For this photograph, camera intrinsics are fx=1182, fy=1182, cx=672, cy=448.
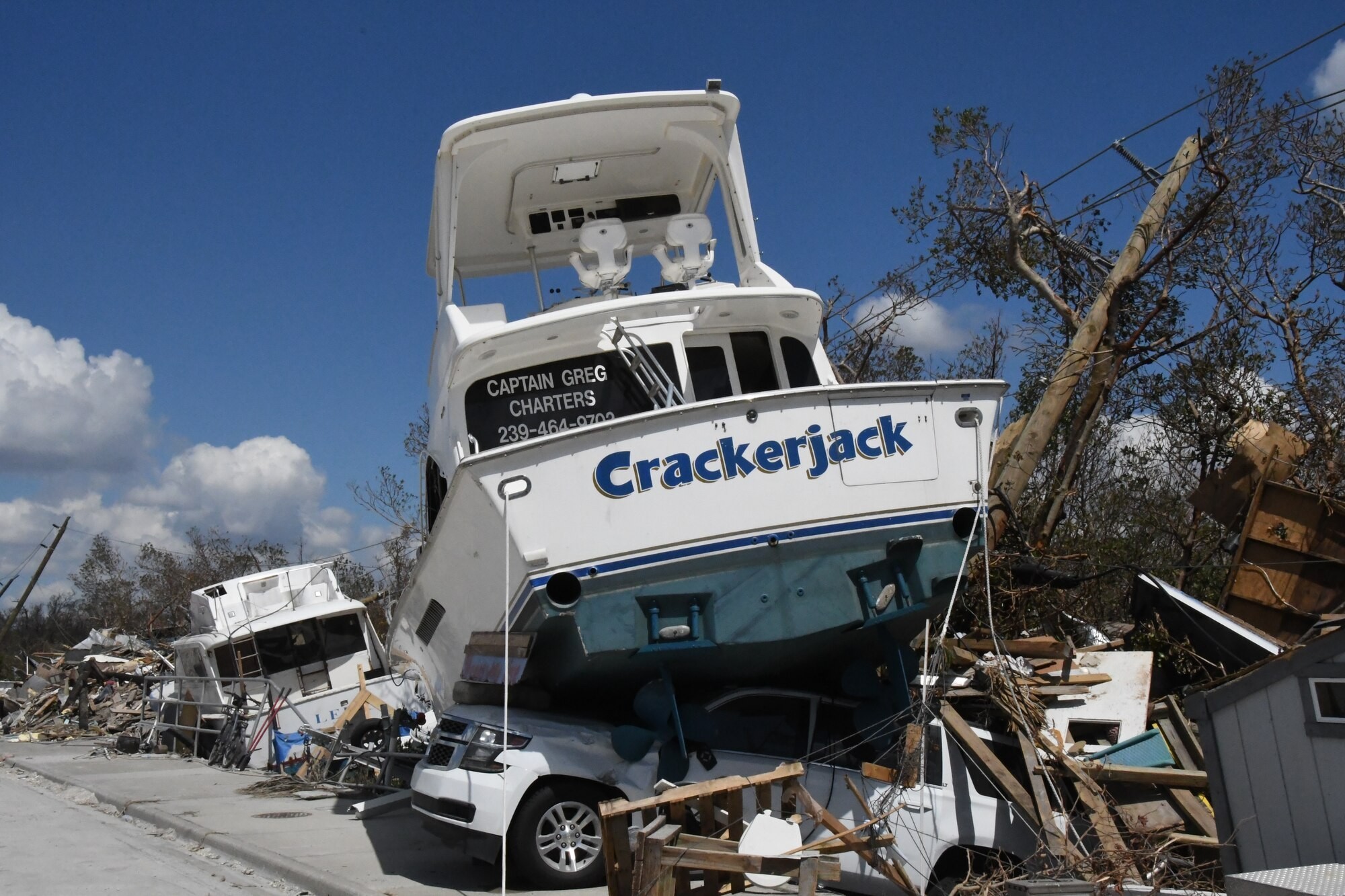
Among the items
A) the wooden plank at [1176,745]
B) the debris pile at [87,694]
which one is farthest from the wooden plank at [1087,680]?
the debris pile at [87,694]

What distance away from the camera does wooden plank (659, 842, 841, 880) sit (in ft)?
19.4

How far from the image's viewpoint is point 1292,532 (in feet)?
35.7

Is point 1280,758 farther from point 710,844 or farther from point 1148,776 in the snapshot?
point 710,844

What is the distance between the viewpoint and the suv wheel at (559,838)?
744cm

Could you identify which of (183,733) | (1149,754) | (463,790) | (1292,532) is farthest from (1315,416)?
(183,733)

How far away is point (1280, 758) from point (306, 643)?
15.6 meters

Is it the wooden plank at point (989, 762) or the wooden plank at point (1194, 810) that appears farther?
the wooden plank at point (1194, 810)

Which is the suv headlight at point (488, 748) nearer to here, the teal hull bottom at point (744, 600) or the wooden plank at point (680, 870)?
the teal hull bottom at point (744, 600)

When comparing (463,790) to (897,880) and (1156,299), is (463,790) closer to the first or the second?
(897,880)

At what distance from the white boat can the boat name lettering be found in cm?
1132

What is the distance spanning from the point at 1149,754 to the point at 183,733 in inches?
646

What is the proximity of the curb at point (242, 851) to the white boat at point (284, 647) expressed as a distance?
4650mm

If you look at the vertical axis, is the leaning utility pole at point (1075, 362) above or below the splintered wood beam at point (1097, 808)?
above

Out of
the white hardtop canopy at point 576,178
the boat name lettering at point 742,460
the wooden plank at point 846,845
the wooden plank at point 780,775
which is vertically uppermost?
the white hardtop canopy at point 576,178
